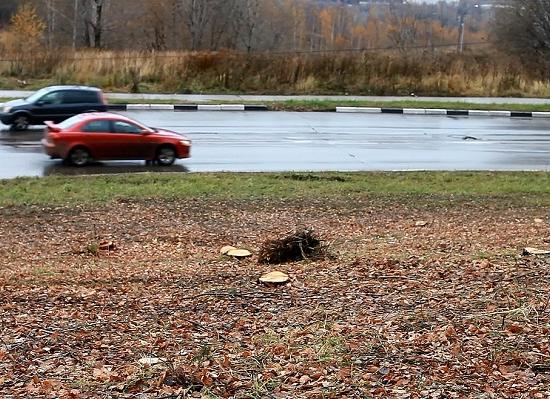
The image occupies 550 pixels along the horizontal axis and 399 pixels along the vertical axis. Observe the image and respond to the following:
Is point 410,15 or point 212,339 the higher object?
point 410,15

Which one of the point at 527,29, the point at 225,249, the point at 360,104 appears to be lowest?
the point at 225,249

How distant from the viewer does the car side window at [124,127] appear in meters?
18.7

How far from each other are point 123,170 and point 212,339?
40.2ft

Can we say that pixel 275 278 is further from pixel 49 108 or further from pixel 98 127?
pixel 49 108

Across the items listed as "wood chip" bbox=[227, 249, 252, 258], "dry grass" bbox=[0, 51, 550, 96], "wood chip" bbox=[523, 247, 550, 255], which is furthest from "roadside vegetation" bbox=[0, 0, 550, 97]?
"wood chip" bbox=[523, 247, 550, 255]

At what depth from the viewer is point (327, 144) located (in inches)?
889

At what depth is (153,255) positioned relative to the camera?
1098cm

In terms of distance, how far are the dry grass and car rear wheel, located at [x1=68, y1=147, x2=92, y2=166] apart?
15.4 metres

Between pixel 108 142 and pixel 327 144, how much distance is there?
6821 mm

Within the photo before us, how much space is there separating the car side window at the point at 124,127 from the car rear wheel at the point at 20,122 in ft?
17.5

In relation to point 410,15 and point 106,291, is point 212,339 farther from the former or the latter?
point 410,15

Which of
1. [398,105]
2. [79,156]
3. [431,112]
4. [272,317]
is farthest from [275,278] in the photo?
[398,105]

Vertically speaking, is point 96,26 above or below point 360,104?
above

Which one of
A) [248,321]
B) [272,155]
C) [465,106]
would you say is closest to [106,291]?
[248,321]
